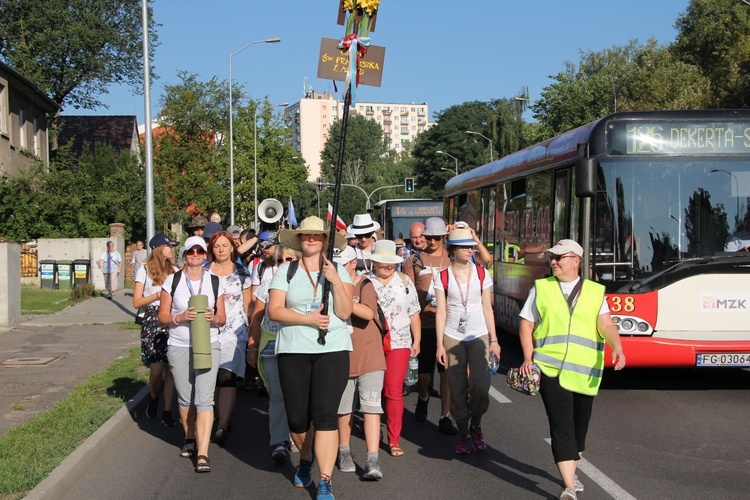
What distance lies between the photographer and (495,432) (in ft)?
27.3

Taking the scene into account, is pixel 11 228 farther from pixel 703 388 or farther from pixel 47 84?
pixel 703 388

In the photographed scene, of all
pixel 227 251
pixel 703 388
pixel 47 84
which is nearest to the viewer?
pixel 227 251

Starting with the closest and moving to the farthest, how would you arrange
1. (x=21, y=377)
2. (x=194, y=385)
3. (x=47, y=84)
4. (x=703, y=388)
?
(x=194, y=385) < (x=703, y=388) < (x=21, y=377) < (x=47, y=84)

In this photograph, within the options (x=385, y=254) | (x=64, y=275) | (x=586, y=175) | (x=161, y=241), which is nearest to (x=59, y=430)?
(x=161, y=241)

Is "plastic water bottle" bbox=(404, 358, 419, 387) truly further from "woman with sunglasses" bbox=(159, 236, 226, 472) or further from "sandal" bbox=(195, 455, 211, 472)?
"sandal" bbox=(195, 455, 211, 472)

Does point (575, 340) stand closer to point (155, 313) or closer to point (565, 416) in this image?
point (565, 416)

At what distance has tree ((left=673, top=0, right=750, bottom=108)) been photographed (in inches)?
1651

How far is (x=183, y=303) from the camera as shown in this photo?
7180 mm

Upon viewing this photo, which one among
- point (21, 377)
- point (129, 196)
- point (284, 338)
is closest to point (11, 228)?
point (129, 196)

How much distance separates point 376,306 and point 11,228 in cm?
2743

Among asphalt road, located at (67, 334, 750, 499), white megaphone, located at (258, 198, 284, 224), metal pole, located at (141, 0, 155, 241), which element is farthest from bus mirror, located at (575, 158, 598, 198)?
white megaphone, located at (258, 198, 284, 224)

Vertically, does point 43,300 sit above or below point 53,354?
below

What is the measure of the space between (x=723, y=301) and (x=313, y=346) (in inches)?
213

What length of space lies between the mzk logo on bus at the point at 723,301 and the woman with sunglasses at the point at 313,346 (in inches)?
199
